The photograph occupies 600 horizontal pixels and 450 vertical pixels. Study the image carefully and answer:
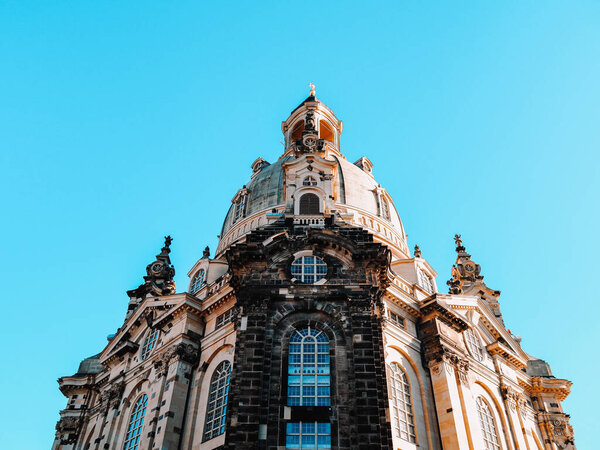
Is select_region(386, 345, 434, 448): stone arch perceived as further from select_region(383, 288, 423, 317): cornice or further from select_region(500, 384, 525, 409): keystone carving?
select_region(500, 384, 525, 409): keystone carving

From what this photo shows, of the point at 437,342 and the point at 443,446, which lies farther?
the point at 437,342

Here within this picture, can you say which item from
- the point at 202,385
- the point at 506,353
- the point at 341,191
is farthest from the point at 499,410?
the point at 341,191

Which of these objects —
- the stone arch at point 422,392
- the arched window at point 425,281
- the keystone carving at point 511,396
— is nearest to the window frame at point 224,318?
the stone arch at point 422,392

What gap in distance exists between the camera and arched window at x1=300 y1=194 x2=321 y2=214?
3878cm

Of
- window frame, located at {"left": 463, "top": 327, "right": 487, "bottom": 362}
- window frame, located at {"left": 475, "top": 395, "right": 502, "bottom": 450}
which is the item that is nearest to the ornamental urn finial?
window frame, located at {"left": 463, "top": 327, "right": 487, "bottom": 362}

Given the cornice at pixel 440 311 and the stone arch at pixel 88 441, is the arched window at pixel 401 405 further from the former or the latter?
the stone arch at pixel 88 441

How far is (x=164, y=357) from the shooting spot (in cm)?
3984

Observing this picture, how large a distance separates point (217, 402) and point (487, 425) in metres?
19.4

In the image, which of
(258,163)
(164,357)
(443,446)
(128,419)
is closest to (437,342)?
(443,446)

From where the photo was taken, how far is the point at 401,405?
34.1m

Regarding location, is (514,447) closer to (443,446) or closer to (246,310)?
(443,446)

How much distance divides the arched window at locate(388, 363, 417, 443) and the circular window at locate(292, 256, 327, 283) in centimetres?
780

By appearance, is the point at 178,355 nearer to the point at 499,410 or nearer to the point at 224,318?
the point at 224,318

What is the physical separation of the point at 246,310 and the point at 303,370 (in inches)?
197
